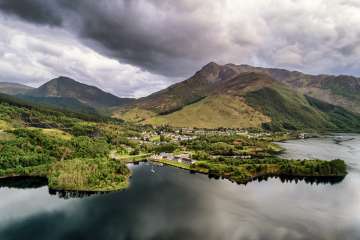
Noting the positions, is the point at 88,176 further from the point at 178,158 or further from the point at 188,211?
the point at 178,158

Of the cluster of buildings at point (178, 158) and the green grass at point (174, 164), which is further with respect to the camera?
the cluster of buildings at point (178, 158)

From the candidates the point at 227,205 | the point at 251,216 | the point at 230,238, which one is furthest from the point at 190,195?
the point at 230,238

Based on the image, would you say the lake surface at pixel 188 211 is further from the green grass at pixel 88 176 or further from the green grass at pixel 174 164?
the green grass at pixel 174 164

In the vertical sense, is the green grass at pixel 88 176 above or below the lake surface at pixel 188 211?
above

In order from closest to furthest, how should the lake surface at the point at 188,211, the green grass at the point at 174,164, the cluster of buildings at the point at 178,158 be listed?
the lake surface at the point at 188,211 → the green grass at the point at 174,164 → the cluster of buildings at the point at 178,158

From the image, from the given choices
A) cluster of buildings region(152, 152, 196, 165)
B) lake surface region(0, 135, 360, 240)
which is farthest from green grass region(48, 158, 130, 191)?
cluster of buildings region(152, 152, 196, 165)

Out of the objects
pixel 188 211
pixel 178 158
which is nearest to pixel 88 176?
pixel 188 211

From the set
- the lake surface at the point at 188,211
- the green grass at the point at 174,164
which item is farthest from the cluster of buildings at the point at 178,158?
the lake surface at the point at 188,211

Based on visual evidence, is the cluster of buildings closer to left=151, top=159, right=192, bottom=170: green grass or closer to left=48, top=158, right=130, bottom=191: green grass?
left=151, top=159, right=192, bottom=170: green grass

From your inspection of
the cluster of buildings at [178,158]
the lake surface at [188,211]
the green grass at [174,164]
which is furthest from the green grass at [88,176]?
the cluster of buildings at [178,158]

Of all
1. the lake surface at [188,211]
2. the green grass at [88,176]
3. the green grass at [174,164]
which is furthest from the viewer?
the green grass at [174,164]
